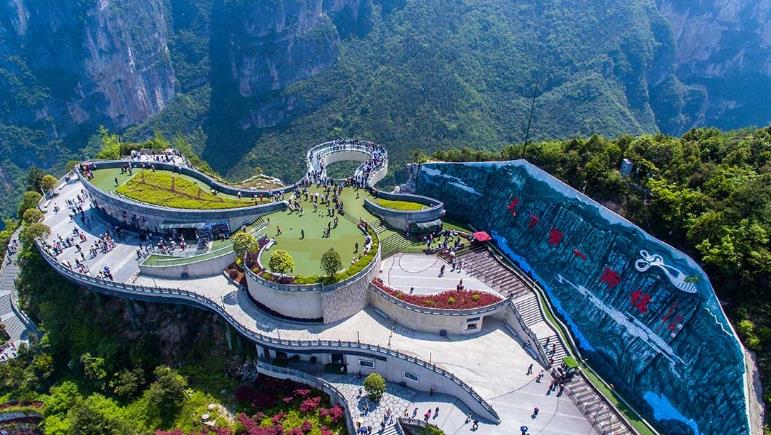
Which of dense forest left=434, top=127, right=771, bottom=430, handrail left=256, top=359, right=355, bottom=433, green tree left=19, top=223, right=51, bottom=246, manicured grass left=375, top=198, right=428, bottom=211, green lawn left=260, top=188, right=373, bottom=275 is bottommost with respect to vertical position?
handrail left=256, top=359, right=355, bottom=433

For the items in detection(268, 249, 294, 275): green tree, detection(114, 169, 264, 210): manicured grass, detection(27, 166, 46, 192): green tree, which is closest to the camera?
detection(268, 249, 294, 275): green tree

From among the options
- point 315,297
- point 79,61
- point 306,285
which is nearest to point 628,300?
point 315,297

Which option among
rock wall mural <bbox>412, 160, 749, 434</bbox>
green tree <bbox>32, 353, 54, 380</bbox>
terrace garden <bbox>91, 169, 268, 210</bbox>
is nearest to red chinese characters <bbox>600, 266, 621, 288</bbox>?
rock wall mural <bbox>412, 160, 749, 434</bbox>

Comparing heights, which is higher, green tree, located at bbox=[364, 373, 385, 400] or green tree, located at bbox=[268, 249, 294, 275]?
green tree, located at bbox=[268, 249, 294, 275]

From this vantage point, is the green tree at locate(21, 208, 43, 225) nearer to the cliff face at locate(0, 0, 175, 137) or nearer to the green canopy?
the green canopy

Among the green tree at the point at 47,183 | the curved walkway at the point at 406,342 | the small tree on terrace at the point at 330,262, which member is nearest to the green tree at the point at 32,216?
the curved walkway at the point at 406,342

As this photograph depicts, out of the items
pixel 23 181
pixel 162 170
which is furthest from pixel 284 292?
pixel 23 181

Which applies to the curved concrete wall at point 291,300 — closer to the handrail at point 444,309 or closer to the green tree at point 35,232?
the handrail at point 444,309

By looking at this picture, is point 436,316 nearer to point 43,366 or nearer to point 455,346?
point 455,346
